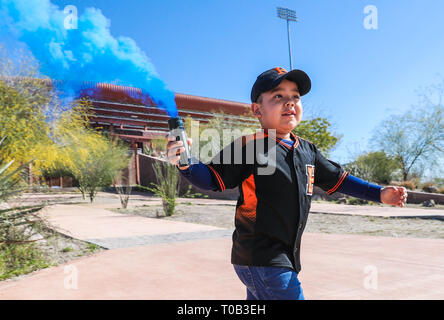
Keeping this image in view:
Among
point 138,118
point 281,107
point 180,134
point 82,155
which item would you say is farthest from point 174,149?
point 138,118

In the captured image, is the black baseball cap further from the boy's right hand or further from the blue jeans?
the blue jeans

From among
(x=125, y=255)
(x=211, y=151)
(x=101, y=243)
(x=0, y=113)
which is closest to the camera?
(x=125, y=255)

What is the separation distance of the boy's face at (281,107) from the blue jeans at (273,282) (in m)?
0.74

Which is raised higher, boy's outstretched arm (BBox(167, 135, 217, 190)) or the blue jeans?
boy's outstretched arm (BBox(167, 135, 217, 190))

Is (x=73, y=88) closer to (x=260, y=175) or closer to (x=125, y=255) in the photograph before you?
(x=260, y=175)

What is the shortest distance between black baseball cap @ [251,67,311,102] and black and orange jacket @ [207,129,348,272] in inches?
9.5

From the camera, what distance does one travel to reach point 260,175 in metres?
1.94

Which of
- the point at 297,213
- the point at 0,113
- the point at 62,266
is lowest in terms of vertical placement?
the point at 62,266

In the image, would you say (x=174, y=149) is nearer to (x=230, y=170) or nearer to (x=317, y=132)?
(x=230, y=170)

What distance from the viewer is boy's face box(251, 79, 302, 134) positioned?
209 centimetres

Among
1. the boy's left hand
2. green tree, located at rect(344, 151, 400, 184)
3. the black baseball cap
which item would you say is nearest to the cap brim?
the black baseball cap

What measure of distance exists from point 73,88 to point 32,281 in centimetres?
252
